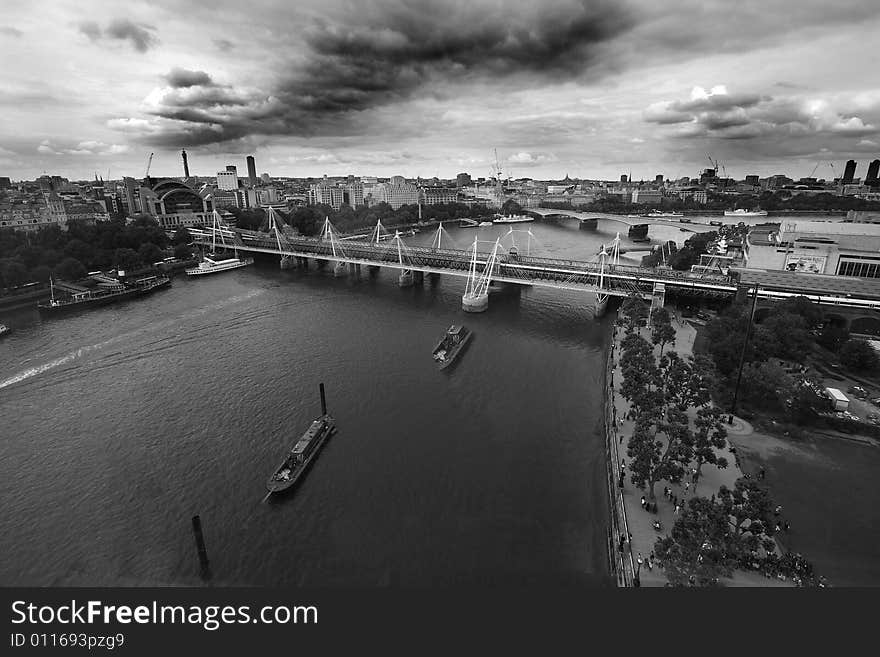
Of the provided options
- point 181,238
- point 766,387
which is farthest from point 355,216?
point 766,387

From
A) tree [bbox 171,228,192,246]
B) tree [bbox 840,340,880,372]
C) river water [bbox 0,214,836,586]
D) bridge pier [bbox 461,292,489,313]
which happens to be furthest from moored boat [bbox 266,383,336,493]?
tree [bbox 171,228,192,246]

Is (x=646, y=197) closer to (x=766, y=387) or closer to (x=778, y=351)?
(x=778, y=351)

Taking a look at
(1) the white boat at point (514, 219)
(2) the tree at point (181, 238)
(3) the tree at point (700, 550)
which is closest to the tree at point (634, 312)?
(3) the tree at point (700, 550)

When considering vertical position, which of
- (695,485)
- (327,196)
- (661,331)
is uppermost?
(327,196)

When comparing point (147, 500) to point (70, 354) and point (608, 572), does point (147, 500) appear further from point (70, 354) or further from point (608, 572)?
point (70, 354)

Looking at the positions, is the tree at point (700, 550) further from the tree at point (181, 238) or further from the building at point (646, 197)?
the building at point (646, 197)
